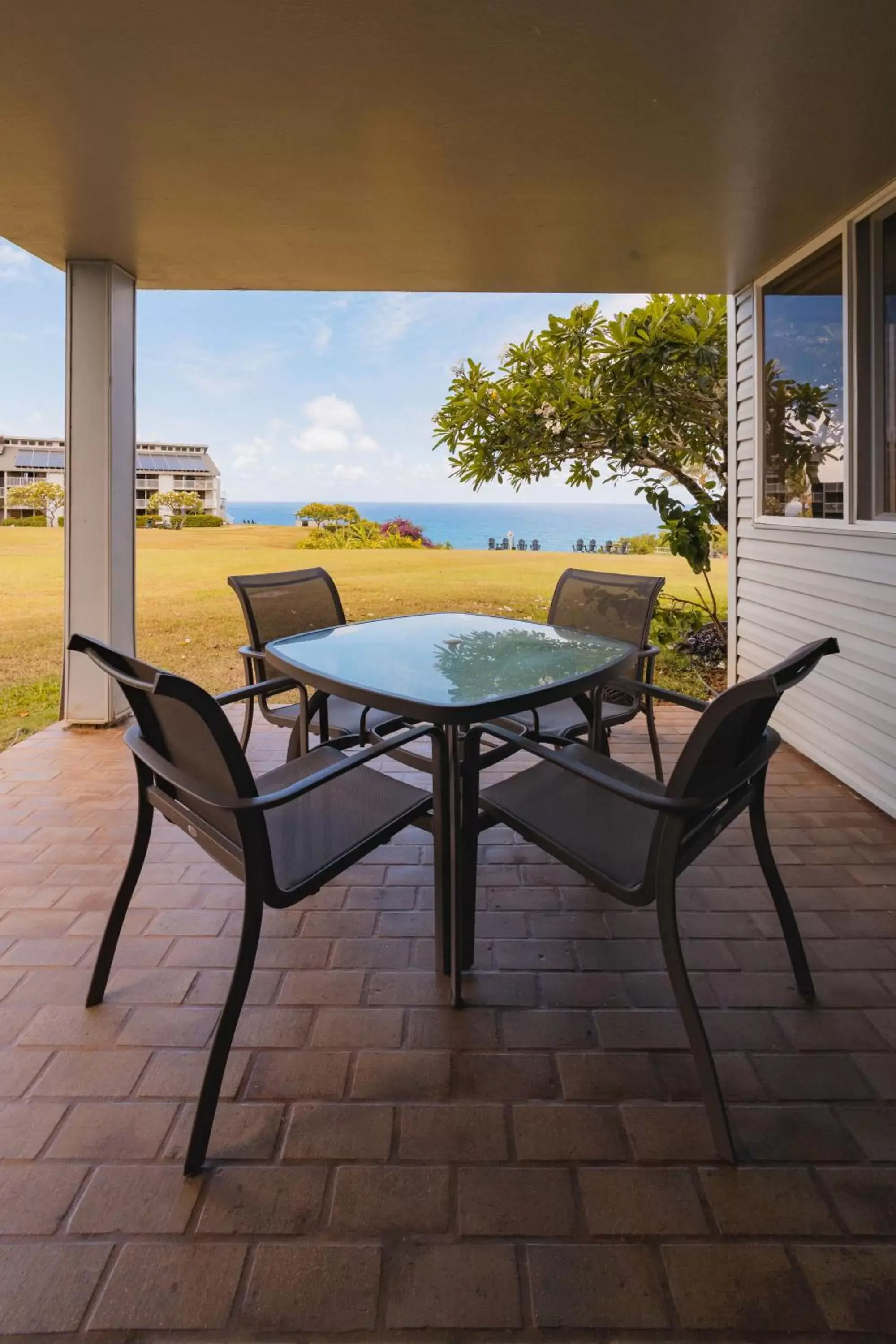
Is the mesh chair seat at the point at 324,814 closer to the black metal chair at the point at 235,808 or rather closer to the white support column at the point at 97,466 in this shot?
the black metal chair at the point at 235,808

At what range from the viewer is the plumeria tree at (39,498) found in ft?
23.7

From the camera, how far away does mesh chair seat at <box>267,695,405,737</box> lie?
8.66 ft

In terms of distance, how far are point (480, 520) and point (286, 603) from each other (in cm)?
695

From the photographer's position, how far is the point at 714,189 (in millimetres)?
2852

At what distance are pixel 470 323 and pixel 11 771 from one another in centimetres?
1686

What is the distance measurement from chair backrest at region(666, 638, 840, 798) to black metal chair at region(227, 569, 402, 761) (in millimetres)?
1174

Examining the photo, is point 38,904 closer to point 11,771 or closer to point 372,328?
point 11,771

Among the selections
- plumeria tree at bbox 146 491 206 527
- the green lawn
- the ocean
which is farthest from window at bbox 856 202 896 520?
plumeria tree at bbox 146 491 206 527

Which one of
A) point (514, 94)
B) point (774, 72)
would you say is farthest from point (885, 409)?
point (514, 94)

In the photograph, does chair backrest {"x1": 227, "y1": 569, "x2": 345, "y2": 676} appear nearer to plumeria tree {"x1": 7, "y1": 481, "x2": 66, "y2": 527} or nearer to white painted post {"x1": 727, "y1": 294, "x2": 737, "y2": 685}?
white painted post {"x1": 727, "y1": 294, "x2": 737, "y2": 685}

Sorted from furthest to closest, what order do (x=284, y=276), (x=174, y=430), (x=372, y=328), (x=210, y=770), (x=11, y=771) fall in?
(x=372, y=328)
(x=174, y=430)
(x=284, y=276)
(x=11, y=771)
(x=210, y=770)

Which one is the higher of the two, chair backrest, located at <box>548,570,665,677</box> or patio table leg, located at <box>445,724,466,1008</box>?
chair backrest, located at <box>548,570,665,677</box>

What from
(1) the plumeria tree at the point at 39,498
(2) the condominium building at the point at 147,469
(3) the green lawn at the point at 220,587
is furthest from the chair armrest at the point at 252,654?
(1) the plumeria tree at the point at 39,498

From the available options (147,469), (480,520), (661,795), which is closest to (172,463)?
(147,469)
